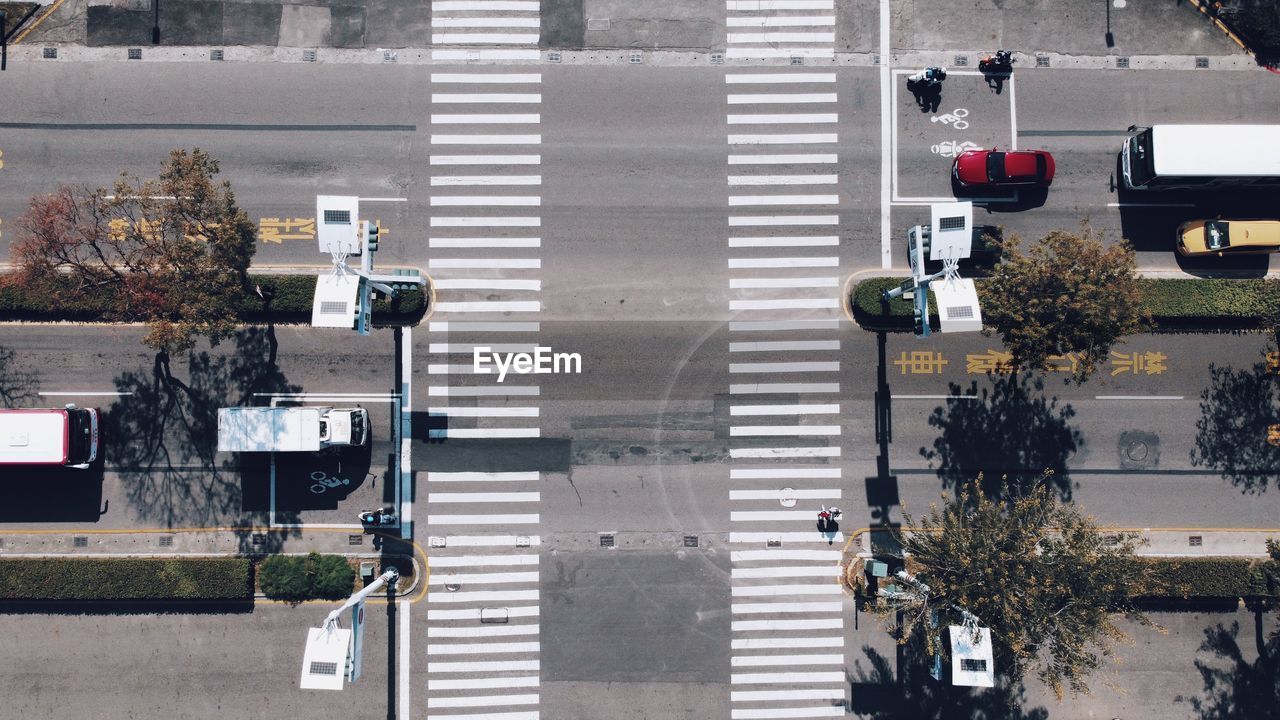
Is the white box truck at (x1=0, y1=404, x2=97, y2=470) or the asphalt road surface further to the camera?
the asphalt road surface

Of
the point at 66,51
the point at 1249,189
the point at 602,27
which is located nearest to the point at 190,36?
the point at 66,51

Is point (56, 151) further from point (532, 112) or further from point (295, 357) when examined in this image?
point (532, 112)

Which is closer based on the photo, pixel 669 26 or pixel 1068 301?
pixel 1068 301

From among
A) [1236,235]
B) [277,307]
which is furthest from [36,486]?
[1236,235]

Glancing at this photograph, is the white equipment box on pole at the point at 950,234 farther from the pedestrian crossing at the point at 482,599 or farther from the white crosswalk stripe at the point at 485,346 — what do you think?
the pedestrian crossing at the point at 482,599

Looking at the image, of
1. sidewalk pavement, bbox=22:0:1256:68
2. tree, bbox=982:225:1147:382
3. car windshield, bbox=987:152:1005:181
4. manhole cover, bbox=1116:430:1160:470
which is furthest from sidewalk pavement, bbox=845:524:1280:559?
sidewalk pavement, bbox=22:0:1256:68

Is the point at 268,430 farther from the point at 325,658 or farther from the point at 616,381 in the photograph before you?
the point at 616,381

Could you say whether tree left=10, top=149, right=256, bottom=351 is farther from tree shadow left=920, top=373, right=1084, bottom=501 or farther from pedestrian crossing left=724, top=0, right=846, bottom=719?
tree shadow left=920, top=373, right=1084, bottom=501
